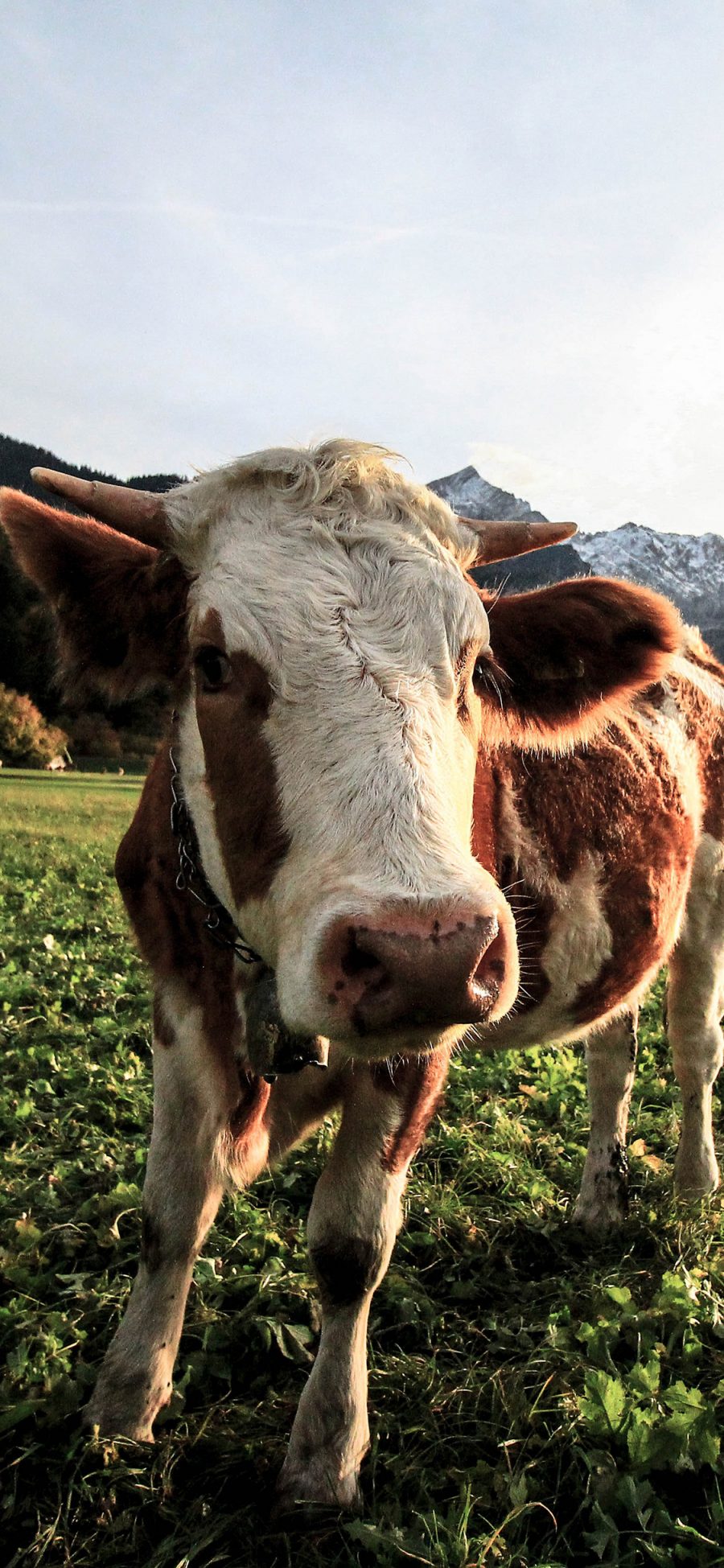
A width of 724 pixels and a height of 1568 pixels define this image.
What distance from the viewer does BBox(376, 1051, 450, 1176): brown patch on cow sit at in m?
2.60

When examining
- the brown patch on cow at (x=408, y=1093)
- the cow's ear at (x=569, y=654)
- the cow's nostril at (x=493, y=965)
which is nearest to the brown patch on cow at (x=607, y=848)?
the cow's ear at (x=569, y=654)

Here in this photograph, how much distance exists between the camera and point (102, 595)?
99.1 inches

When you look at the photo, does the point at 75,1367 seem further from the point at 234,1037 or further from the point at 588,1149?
the point at 588,1149

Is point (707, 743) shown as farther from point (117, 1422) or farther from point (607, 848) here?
point (117, 1422)

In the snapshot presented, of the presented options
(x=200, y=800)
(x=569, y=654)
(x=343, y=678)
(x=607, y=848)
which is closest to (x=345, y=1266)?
(x=200, y=800)

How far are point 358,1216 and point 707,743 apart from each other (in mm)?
2932

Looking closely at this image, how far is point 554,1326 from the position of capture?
9.77ft

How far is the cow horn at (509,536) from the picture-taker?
2836mm

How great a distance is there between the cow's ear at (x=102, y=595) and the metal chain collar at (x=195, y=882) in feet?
0.92

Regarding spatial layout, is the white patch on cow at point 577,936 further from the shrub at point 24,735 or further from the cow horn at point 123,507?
the shrub at point 24,735

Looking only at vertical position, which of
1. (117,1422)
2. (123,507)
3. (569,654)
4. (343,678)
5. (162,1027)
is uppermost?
(123,507)

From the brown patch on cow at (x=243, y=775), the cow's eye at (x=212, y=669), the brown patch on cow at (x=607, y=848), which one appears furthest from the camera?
the brown patch on cow at (x=607, y=848)

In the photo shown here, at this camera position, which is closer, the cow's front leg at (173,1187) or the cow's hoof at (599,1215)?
the cow's front leg at (173,1187)

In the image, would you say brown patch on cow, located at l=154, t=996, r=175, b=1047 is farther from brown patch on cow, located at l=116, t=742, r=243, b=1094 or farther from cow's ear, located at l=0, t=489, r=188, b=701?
cow's ear, located at l=0, t=489, r=188, b=701
